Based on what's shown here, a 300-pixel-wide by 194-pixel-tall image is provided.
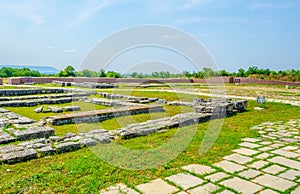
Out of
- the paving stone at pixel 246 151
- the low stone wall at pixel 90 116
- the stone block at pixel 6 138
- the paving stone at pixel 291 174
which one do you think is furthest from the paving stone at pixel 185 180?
the low stone wall at pixel 90 116

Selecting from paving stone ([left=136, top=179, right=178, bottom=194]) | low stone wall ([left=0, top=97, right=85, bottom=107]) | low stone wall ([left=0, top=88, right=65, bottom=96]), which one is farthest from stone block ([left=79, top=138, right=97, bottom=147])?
low stone wall ([left=0, top=88, right=65, bottom=96])

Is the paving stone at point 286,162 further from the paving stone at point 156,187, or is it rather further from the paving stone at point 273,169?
the paving stone at point 156,187

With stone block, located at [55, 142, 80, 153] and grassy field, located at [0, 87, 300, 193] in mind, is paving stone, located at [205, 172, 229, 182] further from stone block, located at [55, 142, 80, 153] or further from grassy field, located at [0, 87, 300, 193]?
stone block, located at [55, 142, 80, 153]

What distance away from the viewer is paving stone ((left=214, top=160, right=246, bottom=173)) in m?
4.18

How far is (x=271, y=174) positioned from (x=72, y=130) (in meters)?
5.12

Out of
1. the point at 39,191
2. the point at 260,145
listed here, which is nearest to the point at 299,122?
the point at 260,145

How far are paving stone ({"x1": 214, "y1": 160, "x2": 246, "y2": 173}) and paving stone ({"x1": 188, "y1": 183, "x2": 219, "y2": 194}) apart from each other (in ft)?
2.29

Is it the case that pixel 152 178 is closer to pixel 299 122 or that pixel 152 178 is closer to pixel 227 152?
pixel 227 152

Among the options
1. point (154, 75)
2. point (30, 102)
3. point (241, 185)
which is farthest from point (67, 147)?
point (154, 75)

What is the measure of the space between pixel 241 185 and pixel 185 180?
80 centimetres

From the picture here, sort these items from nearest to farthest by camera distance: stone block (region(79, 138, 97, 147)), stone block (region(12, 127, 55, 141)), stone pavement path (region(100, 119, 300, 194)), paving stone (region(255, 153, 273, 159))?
stone pavement path (region(100, 119, 300, 194))
paving stone (region(255, 153, 273, 159))
stone block (region(79, 138, 97, 147))
stone block (region(12, 127, 55, 141))

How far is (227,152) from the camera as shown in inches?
198

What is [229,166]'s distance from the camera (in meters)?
4.31

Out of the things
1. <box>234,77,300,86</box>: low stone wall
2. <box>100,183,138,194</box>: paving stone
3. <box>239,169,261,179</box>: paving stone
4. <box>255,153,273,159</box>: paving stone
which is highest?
<box>234,77,300,86</box>: low stone wall
